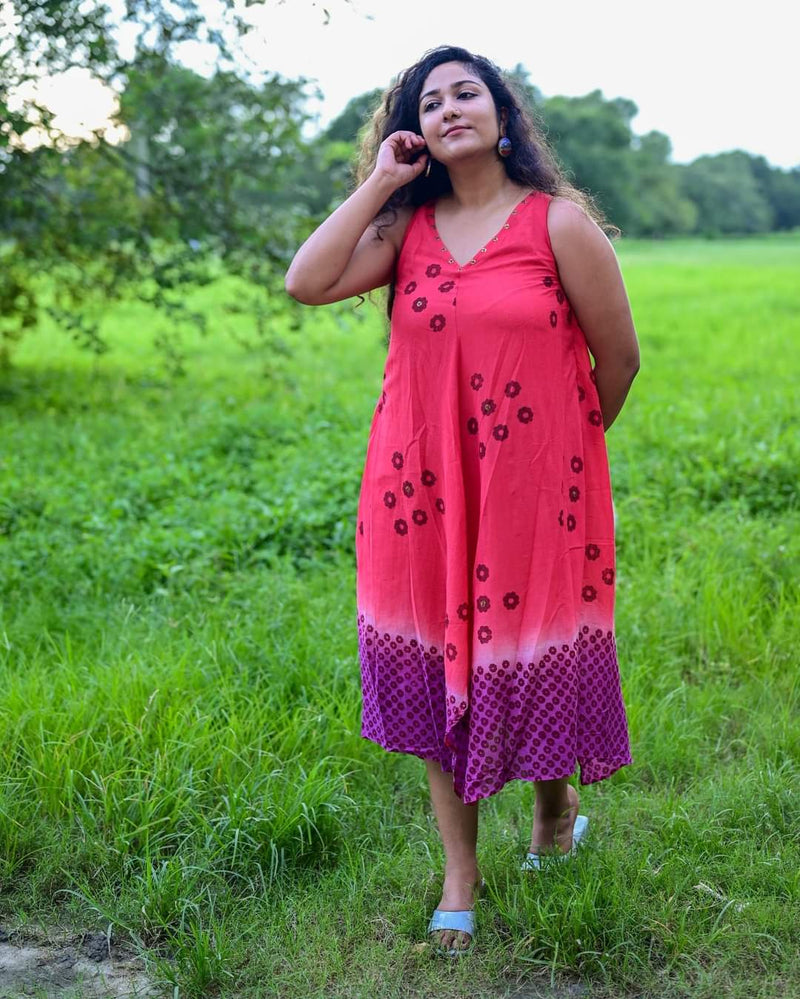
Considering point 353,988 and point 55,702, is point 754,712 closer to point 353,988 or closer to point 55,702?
point 353,988

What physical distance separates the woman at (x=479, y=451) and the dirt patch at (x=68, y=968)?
2.22 ft

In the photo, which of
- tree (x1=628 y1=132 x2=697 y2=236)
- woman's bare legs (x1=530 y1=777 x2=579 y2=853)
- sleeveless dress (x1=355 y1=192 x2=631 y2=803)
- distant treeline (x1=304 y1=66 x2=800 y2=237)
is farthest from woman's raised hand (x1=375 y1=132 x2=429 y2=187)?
→ tree (x1=628 y1=132 x2=697 y2=236)

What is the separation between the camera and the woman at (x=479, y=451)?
2.38 metres

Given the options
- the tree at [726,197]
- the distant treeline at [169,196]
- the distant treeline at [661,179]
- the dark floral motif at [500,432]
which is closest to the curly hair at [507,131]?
the dark floral motif at [500,432]

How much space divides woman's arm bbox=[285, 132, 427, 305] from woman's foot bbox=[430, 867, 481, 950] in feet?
4.49

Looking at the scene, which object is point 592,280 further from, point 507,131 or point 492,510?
point 492,510

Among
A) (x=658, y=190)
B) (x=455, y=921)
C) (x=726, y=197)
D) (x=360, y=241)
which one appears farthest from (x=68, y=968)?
(x=726, y=197)

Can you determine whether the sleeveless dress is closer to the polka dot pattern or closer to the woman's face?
the polka dot pattern

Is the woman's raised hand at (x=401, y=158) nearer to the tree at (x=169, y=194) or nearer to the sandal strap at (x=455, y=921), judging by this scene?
the sandal strap at (x=455, y=921)

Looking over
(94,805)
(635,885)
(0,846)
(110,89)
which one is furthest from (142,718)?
(110,89)

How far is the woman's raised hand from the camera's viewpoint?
247 centimetres

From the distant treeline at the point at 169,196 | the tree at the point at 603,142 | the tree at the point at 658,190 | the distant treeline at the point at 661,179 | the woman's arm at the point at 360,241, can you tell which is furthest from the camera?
the tree at the point at 658,190

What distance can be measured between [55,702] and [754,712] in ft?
7.03

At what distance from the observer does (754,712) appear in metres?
3.45
